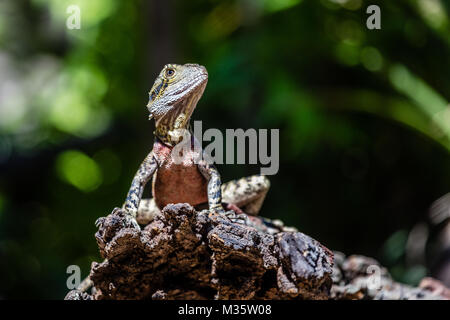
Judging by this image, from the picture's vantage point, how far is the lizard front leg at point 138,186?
2.81 m

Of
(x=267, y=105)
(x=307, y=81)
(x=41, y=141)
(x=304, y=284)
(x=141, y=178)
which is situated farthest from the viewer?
(x=41, y=141)

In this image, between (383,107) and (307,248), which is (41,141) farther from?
(307,248)

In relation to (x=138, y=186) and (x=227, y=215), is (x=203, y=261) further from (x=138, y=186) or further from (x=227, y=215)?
(x=138, y=186)

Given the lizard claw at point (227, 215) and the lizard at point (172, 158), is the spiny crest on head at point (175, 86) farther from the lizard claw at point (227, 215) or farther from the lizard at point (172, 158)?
the lizard claw at point (227, 215)

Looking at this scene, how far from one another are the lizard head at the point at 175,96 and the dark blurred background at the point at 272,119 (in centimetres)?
295

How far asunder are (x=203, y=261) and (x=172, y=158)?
63cm

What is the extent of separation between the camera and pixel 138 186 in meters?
2.89

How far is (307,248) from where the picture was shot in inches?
98.3

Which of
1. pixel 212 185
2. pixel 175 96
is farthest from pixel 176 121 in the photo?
pixel 212 185

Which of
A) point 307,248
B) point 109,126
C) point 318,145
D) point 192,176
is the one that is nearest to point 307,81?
point 318,145

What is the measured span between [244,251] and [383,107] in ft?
16.2

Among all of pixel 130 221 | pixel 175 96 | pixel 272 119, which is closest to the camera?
pixel 130 221

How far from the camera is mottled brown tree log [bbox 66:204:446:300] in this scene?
98.7 inches

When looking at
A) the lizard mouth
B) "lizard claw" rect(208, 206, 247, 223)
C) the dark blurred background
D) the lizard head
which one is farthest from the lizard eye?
the dark blurred background
